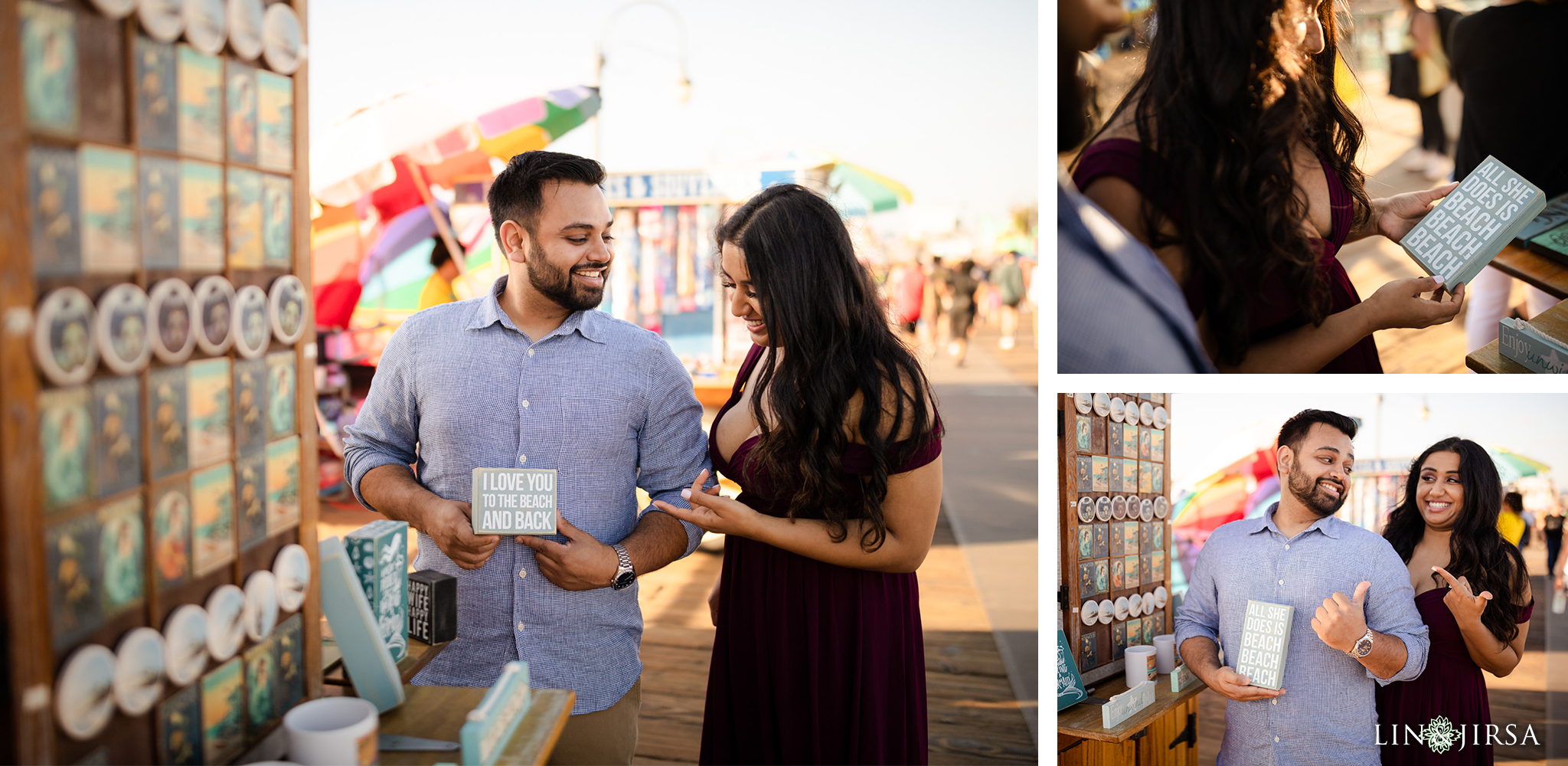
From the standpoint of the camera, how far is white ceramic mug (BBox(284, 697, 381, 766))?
40.7 inches

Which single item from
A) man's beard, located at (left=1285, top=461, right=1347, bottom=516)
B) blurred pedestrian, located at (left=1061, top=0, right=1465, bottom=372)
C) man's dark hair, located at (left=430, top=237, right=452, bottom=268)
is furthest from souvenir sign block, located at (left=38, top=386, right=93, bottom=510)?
man's dark hair, located at (left=430, top=237, right=452, bottom=268)

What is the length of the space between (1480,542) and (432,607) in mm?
1877

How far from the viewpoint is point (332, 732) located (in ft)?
3.37

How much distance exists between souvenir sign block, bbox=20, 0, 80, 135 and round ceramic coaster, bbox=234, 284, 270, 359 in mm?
262

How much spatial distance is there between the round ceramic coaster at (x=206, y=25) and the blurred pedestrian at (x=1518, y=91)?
1834mm

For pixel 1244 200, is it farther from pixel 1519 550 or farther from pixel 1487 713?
pixel 1487 713

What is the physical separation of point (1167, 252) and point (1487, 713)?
1057 mm

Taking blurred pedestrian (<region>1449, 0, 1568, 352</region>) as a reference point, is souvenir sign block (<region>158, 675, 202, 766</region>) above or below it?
below

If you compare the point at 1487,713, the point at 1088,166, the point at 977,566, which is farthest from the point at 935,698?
the point at 1088,166

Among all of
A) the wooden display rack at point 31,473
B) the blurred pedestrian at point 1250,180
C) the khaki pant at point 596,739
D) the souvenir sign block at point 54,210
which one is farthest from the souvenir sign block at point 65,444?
the blurred pedestrian at point 1250,180

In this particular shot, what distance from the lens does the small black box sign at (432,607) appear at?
1626 mm

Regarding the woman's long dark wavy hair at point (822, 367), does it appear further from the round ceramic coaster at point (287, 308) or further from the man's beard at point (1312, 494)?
the round ceramic coaster at point (287, 308)

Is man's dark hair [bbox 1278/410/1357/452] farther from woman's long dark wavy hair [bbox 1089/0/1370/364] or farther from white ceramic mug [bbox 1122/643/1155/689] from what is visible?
white ceramic mug [bbox 1122/643/1155/689]

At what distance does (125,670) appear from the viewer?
0.91 m
